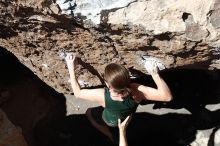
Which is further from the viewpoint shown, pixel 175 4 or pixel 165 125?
pixel 165 125

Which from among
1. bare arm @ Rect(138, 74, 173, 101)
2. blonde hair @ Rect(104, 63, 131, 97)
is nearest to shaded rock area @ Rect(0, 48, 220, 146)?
bare arm @ Rect(138, 74, 173, 101)

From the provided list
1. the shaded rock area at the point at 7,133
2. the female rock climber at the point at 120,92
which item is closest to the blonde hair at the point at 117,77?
the female rock climber at the point at 120,92

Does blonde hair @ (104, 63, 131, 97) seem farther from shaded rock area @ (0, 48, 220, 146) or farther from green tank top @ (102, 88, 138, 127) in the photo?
shaded rock area @ (0, 48, 220, 146)

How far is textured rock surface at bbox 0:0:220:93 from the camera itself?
268 cm

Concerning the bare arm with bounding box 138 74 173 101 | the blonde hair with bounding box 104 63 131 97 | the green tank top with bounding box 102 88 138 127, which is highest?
the blonde hair with bounding box 104 63 131 97

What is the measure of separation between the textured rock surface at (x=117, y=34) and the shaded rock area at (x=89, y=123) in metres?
0.45

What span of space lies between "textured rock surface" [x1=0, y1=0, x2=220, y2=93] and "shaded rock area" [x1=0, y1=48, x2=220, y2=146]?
0.45m

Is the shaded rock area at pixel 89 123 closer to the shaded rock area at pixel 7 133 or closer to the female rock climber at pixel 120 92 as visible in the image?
the shaded rock area at pixel 7 133

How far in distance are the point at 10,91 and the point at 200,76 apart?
Result: 1.80 metres

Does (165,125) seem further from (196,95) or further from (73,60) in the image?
(73,60)

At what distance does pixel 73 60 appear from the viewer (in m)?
3.33

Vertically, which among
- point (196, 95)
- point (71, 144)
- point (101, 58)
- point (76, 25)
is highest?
point (76, 25)

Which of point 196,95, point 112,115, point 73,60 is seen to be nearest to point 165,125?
point 196,95

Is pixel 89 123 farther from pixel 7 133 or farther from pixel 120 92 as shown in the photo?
pixel 120 92
